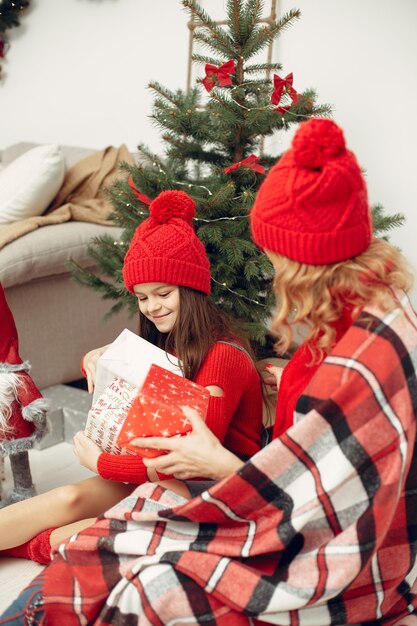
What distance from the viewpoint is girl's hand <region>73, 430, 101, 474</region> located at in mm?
1513

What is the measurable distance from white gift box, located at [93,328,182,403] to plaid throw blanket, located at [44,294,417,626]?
0.45 meters

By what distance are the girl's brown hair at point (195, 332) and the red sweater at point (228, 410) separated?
0.07 ft

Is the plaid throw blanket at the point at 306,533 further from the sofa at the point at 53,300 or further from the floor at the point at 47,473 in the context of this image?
the sofa at the point at 53,300

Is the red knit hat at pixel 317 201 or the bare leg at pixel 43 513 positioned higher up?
the red knit hat at pixel 317 201

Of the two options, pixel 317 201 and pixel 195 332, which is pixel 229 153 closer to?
pixel 195 332

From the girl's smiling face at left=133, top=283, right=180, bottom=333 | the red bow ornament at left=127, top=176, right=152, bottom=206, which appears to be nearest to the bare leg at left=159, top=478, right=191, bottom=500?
the girl's smiling face at left=133, top=283, right=180, bottom=333

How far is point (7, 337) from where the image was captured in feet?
5.72

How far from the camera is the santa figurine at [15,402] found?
5.65ft

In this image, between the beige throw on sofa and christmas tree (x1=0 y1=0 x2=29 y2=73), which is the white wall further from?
the beige throw on sofa

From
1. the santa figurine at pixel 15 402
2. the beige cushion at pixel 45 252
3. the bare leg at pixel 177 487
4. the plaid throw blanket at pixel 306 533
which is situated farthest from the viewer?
the beige cushion at pixel 45 252

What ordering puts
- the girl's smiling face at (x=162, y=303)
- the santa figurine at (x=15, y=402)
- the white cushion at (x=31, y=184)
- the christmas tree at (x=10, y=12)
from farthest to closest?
the christmas tree at (x=10, y=12) → the white cushion at (x=31, y=184) → the santa figurine at (x=15, y=402) → the girl's smiling face at (x=162, y=303)

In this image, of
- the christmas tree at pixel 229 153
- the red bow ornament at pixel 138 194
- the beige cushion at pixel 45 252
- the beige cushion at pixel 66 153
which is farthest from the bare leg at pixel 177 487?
the beige cushion at pixel 66 153

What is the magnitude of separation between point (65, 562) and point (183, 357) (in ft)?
1.79

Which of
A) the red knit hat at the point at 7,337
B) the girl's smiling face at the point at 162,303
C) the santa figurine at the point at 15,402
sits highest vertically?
the girl's smiling face at the point at 162,303
